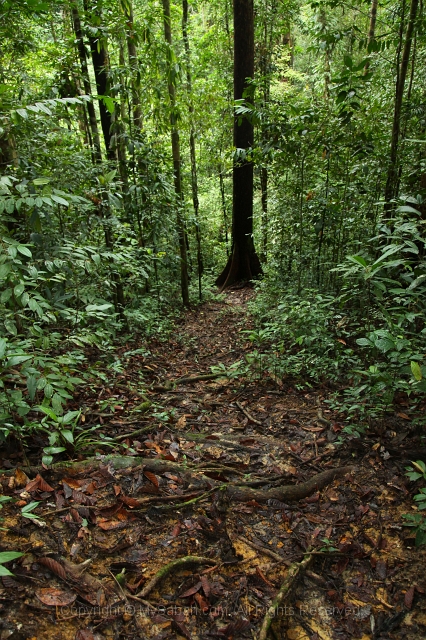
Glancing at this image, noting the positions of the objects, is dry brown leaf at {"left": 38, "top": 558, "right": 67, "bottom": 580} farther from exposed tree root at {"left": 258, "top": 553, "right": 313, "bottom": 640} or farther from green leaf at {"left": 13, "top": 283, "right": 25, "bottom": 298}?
green leaf at {"left": 13, "top": 283, "right": 25, "bottom": 298}

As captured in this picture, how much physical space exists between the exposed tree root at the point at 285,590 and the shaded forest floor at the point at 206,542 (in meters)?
0.03

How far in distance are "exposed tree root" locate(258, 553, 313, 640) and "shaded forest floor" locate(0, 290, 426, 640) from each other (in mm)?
31

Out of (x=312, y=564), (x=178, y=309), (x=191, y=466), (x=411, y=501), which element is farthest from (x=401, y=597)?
(x=178, y=309)

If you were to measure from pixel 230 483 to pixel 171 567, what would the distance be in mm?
862

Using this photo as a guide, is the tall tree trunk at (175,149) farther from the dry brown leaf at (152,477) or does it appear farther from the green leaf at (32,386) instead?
the dry brown leaf at (152,477)

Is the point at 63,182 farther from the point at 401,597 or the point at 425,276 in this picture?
the point at 401,597

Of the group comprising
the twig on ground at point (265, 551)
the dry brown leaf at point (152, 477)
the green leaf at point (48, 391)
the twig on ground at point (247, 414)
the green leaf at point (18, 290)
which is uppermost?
the green leaf at point (18, 290)

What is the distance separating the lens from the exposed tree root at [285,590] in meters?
1.89

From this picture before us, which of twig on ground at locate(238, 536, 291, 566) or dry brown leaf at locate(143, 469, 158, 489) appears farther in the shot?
dry brown leaf at locate(143, 469, 158, 489)

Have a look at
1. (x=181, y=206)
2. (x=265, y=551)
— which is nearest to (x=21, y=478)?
(x=265, y=551)

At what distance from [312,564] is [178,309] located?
23.7ft

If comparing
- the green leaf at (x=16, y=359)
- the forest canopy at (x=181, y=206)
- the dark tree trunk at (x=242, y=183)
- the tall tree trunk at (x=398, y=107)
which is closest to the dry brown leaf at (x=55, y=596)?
the forest canopy at (x=181, y=206)

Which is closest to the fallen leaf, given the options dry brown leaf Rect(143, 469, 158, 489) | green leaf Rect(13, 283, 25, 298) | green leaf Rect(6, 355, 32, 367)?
dry brown leaf Rect(143, 469, 158, 489)

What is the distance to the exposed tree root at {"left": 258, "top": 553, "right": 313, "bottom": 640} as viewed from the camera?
189 cm
